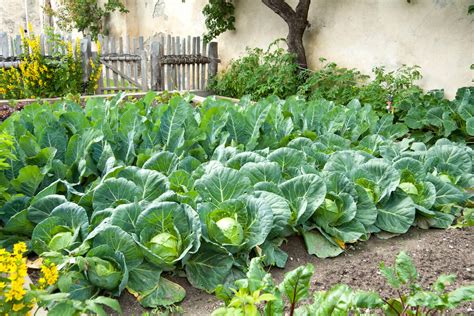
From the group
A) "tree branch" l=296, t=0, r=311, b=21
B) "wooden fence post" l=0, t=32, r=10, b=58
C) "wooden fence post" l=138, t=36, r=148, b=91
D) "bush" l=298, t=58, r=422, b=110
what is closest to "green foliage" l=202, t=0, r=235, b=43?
"wooden fence post" l=138, t=36, r=148, b=91

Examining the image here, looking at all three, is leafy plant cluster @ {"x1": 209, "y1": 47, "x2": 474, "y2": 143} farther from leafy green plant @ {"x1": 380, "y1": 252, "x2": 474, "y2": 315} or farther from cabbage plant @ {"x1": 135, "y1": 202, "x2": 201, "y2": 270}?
cabbage plant @ {"x1": 135, "y1": 202, "x2": 201, "y2": 270}

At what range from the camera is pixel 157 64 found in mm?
8438

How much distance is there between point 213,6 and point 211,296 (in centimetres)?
845

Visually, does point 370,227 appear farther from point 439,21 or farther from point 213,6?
point 213,6

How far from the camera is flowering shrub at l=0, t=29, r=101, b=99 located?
610 cm

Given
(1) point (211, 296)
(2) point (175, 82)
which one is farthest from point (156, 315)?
(2) point (175, 82)

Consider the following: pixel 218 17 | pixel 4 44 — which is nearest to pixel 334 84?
pixel 218 17

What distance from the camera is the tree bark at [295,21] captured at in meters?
7.63

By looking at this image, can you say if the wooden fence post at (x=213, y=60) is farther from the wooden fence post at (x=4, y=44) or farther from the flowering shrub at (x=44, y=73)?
the wooden fence post at (x=4, y=44)

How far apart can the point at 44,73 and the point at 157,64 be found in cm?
258

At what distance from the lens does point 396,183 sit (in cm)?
236

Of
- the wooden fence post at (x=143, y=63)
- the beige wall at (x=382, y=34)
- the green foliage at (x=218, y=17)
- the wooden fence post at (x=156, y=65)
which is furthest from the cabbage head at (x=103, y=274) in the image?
the green foliage at (x=218, y=17)

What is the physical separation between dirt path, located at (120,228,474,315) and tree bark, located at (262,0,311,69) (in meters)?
5.90

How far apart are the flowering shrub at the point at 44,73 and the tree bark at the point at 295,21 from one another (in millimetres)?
3311
